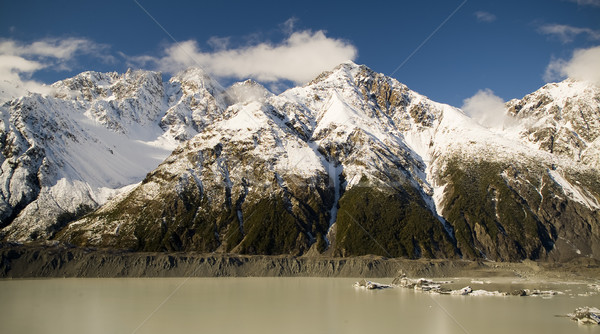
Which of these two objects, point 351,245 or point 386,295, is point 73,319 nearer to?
point 386,295

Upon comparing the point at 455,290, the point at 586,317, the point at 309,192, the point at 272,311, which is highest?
the point at 309,192

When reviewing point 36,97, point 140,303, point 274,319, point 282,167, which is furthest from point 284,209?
point 36,97

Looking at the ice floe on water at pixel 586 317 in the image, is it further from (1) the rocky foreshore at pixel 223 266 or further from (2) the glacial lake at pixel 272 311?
(1) the rocky foreshore at pixel 223 266

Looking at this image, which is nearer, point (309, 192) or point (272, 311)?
point (272, 311)

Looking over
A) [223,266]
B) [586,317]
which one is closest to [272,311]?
[586,317]

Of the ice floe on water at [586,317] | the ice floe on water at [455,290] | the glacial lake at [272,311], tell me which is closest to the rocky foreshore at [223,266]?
the ice floe on water at [455,290]

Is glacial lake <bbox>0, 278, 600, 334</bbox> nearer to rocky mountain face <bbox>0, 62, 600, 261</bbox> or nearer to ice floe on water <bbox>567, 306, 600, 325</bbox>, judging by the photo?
ice floe on water <bbox>567, 306, 600, 325</bbox>

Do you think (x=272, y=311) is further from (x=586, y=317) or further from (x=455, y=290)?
(x=455, y=290)
